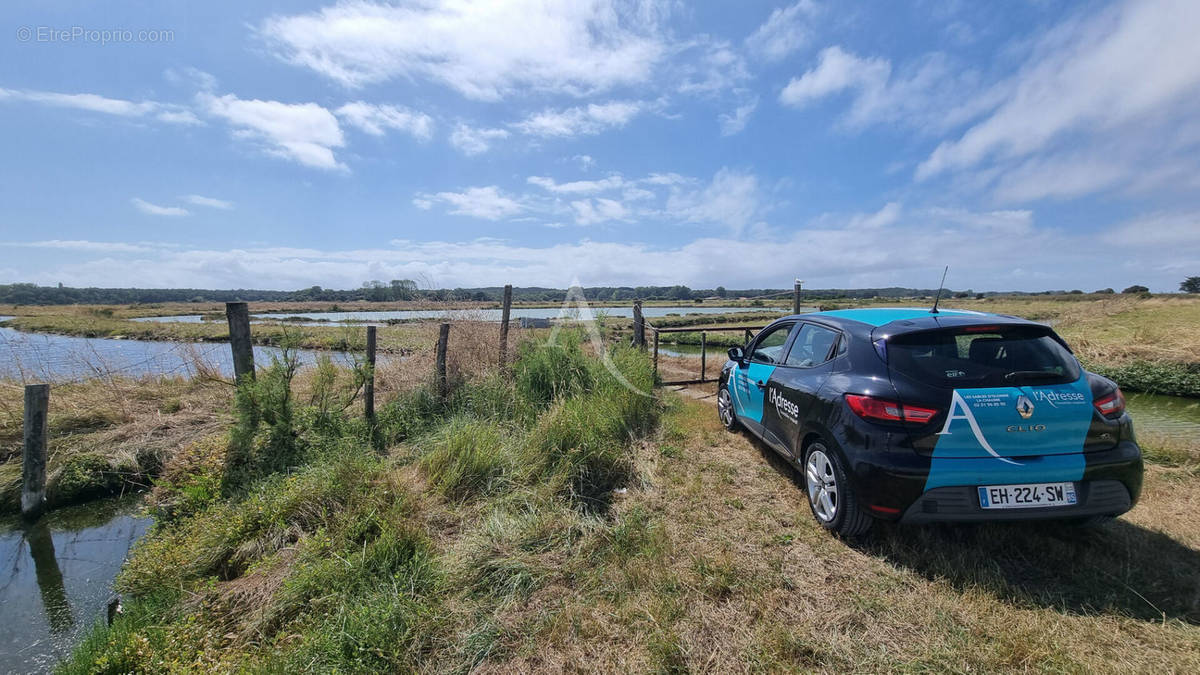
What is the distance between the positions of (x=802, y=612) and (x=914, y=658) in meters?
0.50

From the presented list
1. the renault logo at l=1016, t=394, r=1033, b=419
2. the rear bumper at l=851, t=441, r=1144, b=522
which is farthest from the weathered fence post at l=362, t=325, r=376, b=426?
the renault logo at l=1016, t=394, r=1033, b=419

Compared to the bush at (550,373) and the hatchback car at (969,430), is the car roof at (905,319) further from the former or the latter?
the bush at (550,373)

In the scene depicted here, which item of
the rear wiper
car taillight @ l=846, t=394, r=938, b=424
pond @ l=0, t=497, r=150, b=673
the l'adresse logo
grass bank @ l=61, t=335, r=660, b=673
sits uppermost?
the rear wiper

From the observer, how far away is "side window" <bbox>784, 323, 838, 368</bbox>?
11.6ft

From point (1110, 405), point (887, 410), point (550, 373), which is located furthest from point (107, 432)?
point (1110, 405)

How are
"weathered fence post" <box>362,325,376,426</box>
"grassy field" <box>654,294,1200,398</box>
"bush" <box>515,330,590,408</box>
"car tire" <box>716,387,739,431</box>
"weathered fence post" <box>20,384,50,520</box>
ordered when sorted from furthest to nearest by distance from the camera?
"grassy field" <box>654,294,1200,398</box> → "bush" <box>515,330,590,408</box> → "weathered fence post" <box>362,325,376,426</box> → "car tire" <box>716,387,739,431</box> → "weathered fence post" <box>20,384,50,520</box>

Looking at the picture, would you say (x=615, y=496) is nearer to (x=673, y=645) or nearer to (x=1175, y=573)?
(x=673, y=645)

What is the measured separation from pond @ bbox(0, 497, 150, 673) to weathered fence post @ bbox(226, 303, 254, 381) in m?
1.76

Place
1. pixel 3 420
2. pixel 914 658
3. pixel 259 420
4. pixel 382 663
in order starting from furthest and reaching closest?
pixel 3 420, pixel 259 420, pixel 382 663, pixel 914 658

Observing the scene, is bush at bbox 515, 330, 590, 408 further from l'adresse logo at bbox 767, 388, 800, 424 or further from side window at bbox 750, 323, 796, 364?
l'adresse logo at bbox 767, 388, 800, 424

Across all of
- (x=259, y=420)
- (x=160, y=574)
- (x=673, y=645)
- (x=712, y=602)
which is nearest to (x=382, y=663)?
(x=673, y=645)

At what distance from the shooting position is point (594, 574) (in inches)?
109

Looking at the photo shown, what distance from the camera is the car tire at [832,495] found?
290 centimetres

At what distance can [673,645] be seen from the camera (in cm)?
211
